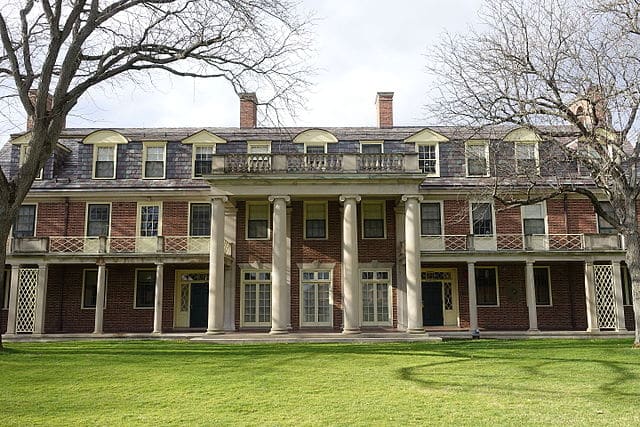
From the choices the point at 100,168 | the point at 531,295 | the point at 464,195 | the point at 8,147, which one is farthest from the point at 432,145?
the point at 8,147

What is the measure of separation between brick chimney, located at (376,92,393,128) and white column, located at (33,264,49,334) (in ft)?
53.0

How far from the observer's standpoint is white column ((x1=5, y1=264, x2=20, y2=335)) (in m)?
22.6

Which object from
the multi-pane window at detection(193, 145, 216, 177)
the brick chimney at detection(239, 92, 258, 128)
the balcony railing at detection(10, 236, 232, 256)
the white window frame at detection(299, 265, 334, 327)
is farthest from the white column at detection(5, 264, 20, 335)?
the brick chimney at detection(239, 92, 258, 128)

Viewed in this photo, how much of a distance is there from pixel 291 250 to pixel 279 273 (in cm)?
403

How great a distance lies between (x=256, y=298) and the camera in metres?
24.5

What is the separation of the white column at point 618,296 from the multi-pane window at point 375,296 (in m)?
8.73

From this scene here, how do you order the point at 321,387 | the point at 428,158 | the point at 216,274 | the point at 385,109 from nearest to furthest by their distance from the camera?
the point at 321,387, the point at 216,274, the point at 428,158, the point at 385,109

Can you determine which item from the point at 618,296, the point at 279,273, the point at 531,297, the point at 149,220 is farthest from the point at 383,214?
the point at 149,220

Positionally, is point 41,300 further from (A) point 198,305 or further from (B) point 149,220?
(A) point 198,305

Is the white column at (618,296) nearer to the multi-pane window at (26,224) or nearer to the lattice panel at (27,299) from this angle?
the lattice panel at (27,299)

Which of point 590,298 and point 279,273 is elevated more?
point 279,273

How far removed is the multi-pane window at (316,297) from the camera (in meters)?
24.2

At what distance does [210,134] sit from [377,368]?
1660cm

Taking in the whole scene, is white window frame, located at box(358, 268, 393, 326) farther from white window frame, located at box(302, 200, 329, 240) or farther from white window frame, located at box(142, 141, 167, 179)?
white window frame, located at box(142, 141, 167, 179)
